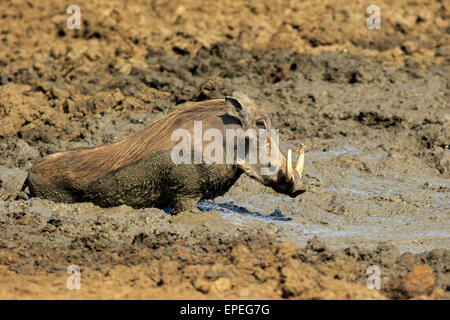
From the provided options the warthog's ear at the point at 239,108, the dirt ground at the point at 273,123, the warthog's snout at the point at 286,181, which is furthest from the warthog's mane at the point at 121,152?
the warthog's snout at the point at 286,181

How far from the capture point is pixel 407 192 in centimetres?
821

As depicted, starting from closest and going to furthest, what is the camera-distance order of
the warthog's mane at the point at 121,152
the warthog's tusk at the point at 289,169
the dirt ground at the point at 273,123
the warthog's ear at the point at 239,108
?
the dirt ground at the point at 273,123
the warthog's tusk at the point at 289,169
the warthog's ear at the point at 239,108
the warthog's mane at the point at 121,152

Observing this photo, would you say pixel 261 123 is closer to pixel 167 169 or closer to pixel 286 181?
pixel 286 181

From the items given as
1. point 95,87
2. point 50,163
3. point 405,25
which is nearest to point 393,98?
point 405,25

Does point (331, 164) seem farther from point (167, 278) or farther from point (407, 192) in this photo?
point (167, 278)

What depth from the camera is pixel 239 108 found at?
6.73 metres

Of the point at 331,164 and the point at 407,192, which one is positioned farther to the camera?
the point at 331,164

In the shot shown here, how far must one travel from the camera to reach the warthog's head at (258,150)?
6723mm

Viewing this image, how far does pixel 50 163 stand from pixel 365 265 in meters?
3.34

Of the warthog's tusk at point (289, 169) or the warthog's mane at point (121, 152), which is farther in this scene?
the warthog's mane at point (121, 152)

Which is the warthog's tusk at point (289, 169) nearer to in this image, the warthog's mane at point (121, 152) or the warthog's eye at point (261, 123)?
the warthog's eye at point (261, 123)

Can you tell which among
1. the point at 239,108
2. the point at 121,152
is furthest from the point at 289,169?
the point at 121,152

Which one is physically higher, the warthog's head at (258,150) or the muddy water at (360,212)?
the warthog's head at (258,150)
